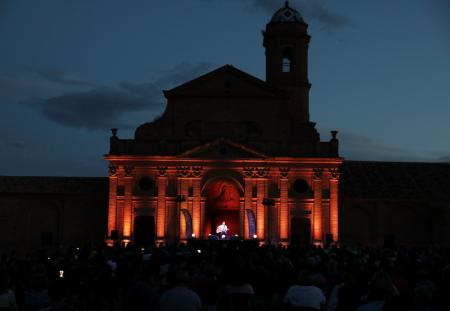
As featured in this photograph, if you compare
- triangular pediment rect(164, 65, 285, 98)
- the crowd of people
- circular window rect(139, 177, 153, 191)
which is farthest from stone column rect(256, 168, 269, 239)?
the crowd of people

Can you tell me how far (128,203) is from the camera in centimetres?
4556

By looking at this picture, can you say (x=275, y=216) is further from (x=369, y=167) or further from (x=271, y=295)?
(x=271, y=295)

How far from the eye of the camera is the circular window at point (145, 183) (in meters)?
46.1

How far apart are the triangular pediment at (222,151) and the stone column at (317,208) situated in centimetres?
346

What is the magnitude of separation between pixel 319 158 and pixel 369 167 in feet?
25.1

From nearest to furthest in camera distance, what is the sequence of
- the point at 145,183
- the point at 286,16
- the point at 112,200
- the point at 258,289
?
the point at 258,289, the point at 112,200, the point at 145,183, the point at 286,16

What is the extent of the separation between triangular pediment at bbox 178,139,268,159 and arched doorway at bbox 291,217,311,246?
14.8 feet

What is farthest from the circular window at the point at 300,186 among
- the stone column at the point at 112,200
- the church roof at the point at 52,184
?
the church roof at the point at 52,184

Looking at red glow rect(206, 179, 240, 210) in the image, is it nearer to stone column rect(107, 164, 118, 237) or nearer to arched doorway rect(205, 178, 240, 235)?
arched doorway rect(205, 178, 240, 235)

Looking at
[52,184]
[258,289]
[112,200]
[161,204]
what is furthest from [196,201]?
[258,289]

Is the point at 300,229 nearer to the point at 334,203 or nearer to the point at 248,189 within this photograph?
the point at 334,203

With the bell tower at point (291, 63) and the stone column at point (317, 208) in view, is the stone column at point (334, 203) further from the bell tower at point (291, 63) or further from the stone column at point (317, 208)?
the bell tower at point (291, 63)

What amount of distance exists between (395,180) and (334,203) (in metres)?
6.91

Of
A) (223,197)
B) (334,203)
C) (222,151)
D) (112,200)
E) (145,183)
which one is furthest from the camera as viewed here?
(223,197)
